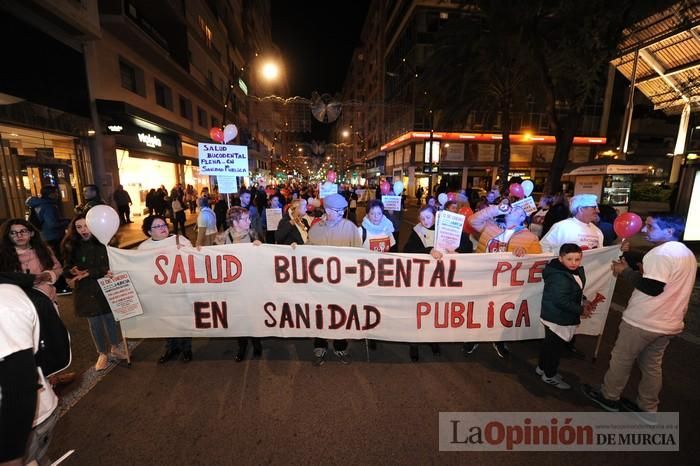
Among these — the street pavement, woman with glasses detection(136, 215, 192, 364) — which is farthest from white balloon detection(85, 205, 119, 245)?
the street pavement

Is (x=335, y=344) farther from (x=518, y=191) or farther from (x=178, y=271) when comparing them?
(x=518, y=191)

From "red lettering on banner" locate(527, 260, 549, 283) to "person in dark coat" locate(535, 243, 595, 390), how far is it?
452mm

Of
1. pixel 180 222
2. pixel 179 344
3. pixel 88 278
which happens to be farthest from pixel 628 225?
pixel 180 222

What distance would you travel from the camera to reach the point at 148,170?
1734 centimetres

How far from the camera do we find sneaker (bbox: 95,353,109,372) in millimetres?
3817

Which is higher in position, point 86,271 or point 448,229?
point 448,229

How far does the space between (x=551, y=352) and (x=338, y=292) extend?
255cm

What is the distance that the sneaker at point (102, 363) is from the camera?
12.5ft

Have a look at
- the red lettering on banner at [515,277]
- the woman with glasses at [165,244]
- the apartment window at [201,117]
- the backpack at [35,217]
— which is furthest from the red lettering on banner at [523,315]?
the apartment window at [201,117]

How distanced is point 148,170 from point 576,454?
2047cm

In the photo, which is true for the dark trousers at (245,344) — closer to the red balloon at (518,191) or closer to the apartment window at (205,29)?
the red balloon at (518,191)

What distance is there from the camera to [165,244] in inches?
158

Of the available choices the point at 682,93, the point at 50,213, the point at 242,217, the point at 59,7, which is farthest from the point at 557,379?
the point at 682,93

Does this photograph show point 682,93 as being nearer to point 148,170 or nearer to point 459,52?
point 459,52
